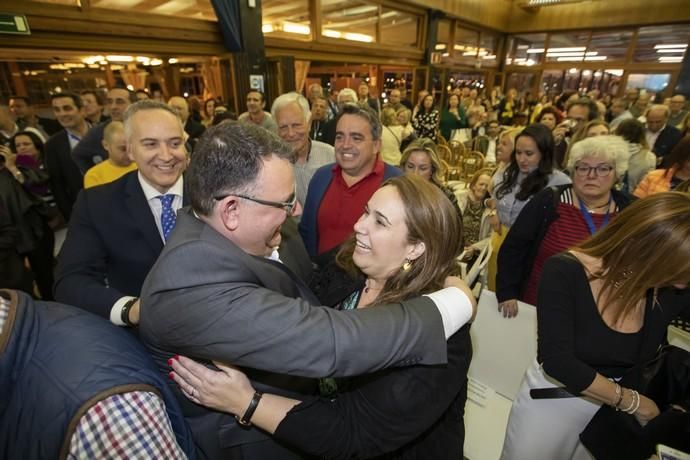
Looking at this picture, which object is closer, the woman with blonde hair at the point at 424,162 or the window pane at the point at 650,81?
the woman with blonde hair at the point at 424,162

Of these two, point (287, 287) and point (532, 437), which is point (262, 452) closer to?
point (287, 287)

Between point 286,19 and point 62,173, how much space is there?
554 centimetres

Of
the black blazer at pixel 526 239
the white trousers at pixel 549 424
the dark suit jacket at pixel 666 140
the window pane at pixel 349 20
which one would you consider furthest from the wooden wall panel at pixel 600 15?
the white trousers at pixel 549 424

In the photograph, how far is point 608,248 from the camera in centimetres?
124

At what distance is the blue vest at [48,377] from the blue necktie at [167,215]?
868 millimetres

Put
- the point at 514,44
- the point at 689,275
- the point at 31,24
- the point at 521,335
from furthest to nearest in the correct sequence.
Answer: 1. the point at 514,44
2. the point at 31,24
3. the point at 521,335
4. the point at 689,275

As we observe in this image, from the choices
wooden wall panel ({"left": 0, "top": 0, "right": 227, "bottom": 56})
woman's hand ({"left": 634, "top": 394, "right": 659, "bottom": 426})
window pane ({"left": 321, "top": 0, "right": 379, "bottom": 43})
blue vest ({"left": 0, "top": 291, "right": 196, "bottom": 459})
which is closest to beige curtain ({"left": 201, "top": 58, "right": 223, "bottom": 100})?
wooden wall panel ({"left": 0, "top": 0, "right": 227, "bottom": 56})

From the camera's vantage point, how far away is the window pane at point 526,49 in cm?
1341

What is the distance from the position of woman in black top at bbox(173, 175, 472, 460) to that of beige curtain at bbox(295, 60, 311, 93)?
23.8ft

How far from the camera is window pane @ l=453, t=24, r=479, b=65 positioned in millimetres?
11812

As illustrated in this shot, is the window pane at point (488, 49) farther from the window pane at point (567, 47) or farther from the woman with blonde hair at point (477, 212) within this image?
the woman with blonde hair at point (477, 212)

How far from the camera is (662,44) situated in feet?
36.5

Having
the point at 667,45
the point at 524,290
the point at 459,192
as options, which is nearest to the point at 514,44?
the point at 667,45

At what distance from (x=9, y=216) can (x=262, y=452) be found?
9.08ft
